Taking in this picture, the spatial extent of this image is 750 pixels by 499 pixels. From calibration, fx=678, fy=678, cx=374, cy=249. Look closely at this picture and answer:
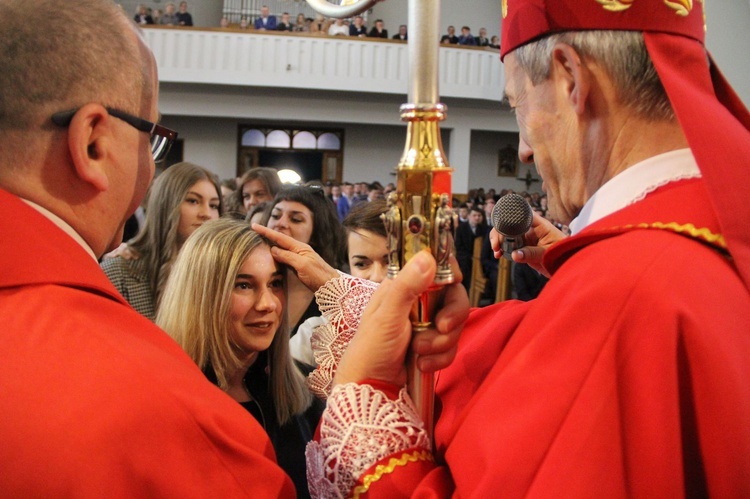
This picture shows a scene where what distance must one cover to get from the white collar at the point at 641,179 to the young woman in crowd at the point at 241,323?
1348 millimetres

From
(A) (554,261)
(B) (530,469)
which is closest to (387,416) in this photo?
(B) (530,469)

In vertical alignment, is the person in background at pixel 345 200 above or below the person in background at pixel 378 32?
below

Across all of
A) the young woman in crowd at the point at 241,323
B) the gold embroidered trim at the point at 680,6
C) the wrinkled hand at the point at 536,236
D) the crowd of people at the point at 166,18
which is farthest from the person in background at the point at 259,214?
the crowd of people at the point at 166,18

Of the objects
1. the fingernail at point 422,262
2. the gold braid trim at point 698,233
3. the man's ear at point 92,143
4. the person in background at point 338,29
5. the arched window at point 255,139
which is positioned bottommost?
the fingernail at point 422,262

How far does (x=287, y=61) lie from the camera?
14.0m

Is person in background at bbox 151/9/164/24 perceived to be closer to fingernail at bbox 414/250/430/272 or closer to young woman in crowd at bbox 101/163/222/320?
young woman in crowd at bbox 101/163/222/320

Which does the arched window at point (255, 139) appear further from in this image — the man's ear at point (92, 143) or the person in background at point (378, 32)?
the man's ear at point (92, 143)

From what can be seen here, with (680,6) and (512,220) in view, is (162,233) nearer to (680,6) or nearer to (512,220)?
(512,220)

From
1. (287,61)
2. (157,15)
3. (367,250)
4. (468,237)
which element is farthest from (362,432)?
(157,15)

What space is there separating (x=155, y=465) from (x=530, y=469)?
1.72ft

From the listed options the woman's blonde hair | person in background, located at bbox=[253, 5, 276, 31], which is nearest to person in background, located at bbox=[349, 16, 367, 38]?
person in background, located at bbox=[253, 5, 276, 31]

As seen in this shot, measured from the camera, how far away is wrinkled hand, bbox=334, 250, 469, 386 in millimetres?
1069

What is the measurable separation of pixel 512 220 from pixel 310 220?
227cm

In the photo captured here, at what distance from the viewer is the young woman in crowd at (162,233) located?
127 inches
